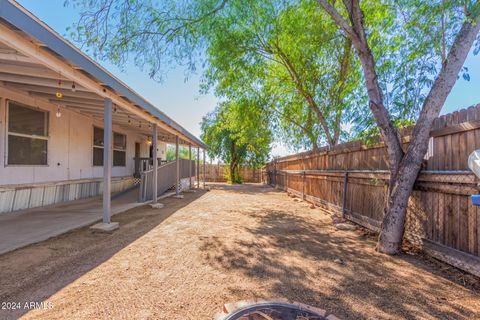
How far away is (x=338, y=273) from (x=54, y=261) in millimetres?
3429

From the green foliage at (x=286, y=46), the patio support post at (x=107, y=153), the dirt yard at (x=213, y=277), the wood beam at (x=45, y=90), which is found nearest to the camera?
the dirt yard at (x=213, y=277)

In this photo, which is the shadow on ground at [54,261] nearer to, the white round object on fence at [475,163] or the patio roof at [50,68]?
the patio roof at [50,68]

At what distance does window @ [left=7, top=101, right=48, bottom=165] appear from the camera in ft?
17.5

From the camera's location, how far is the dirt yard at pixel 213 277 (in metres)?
2.12

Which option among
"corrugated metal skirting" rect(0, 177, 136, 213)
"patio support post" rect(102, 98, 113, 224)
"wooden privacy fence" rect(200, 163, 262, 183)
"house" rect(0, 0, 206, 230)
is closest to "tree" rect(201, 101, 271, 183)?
"wooden privacy fence" rect(200, 163, 262, 183)

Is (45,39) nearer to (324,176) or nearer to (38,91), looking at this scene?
(38,91)

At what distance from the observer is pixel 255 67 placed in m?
8.57

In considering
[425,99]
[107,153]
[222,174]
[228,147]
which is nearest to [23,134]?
[107,153]

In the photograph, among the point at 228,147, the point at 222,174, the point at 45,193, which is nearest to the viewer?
the point at 45,193

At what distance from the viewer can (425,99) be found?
11.1ft

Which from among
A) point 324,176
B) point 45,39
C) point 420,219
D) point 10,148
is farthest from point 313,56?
point 10,148

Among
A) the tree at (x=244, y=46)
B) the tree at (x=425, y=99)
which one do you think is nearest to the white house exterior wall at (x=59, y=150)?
the tree at (x=244, y=46)

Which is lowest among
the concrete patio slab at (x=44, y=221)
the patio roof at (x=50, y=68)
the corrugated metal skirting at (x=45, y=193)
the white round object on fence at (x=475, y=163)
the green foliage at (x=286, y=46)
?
the concrete patio slab at (x=44, y=221)

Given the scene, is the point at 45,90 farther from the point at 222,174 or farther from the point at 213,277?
the point at 222,174
